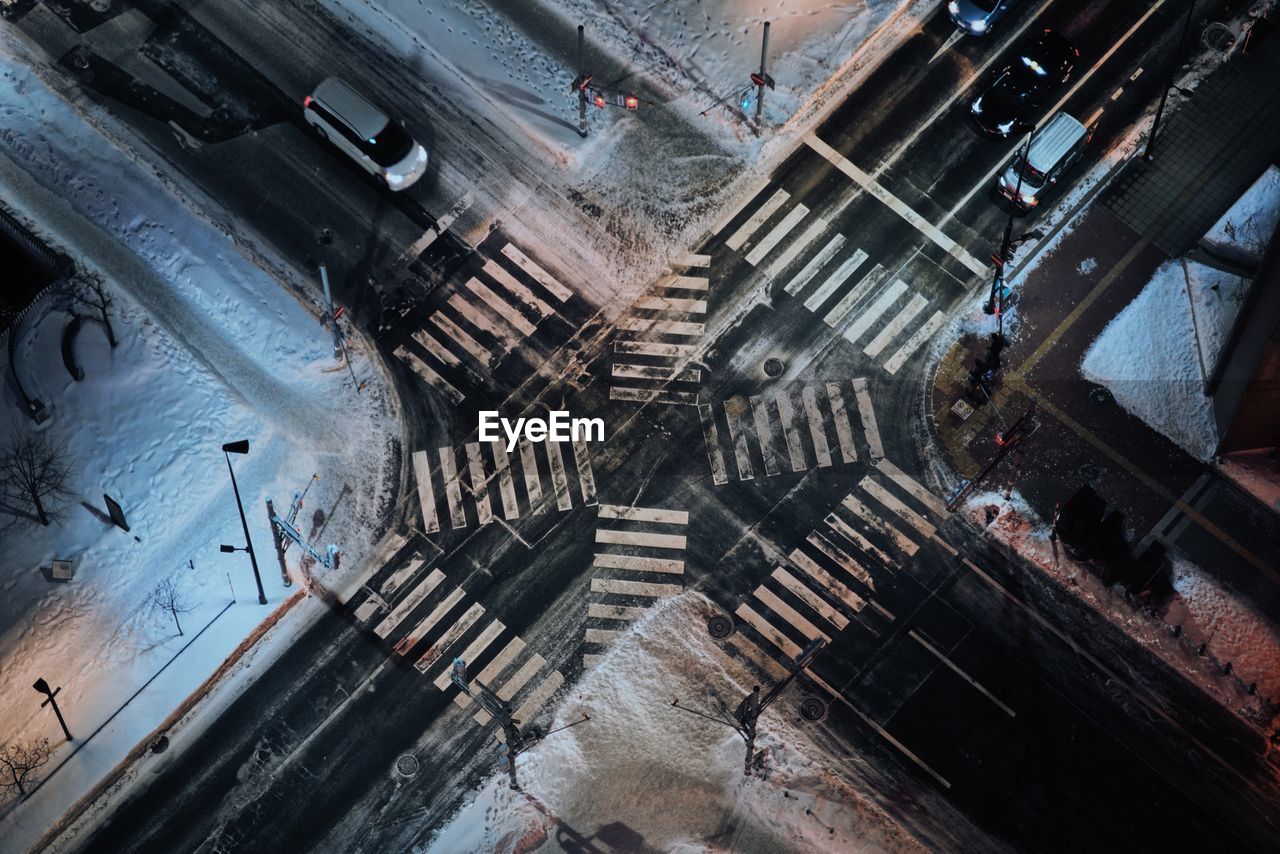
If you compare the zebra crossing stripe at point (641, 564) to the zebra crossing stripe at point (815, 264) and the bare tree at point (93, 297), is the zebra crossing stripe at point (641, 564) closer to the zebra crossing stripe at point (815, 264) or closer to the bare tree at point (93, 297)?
the zebra crossing stripe at point (815, 264)

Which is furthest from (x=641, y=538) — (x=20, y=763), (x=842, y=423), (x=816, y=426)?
(x=20, y=763)

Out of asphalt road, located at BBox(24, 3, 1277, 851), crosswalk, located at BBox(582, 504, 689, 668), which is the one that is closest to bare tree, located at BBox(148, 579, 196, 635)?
asphalt road, located at BBox(24, 3, 1277, 851)

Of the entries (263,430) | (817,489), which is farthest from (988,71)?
(263,430)

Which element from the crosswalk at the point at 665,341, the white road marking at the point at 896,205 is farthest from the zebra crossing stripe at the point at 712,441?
the white road marking at the point at 896,205

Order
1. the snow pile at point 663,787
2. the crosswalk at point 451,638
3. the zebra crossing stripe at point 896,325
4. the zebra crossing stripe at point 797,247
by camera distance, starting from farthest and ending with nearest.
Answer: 1. the zebra crossing stripe at point 797,247
2. the zebra crossing stripe at point 896,325
3. the crosswalk at point 451,638
4. the snow pile at point 663,787

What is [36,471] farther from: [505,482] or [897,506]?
[897,506]

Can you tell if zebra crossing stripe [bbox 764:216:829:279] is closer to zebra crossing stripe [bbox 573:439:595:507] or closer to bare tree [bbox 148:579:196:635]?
zebra crossing stripe [bbox 573:439:595:507]
